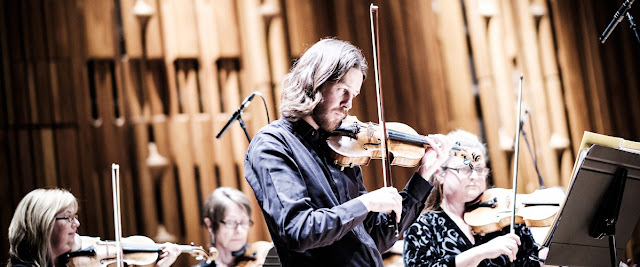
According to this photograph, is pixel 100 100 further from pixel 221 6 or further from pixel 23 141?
pixel 221 6

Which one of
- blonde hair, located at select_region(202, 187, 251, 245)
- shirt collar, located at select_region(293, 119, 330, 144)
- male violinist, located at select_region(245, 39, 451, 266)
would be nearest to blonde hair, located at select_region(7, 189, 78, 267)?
blonde hair, located at select_region(202, 187, 251, 245)

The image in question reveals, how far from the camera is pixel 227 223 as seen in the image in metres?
3.68

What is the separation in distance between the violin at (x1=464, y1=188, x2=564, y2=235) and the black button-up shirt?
1008 mm

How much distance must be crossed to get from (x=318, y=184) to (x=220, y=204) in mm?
1928

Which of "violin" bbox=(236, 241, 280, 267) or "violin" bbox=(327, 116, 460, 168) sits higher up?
"violin" bbox=(327, 116, 460, 168)

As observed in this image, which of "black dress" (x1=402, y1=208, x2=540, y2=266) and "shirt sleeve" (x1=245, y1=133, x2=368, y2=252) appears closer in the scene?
"shirt sleeve" (x1=245, y1=133, x2=368, y2=252)

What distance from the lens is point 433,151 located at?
2350mm

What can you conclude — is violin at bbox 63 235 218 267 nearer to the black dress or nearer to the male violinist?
the black dress

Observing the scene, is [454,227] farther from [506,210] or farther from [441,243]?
[506,210]

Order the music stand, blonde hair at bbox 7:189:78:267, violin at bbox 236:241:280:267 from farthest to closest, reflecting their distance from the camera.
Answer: violin at bbox 236:241:280:267, blonde hair at bbox 7:189:78:267, the music stand

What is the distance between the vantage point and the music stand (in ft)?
7.74

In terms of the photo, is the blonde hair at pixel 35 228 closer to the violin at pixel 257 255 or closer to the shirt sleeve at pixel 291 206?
the violin at pixel 257 255

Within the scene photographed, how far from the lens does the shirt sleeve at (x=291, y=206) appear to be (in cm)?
171

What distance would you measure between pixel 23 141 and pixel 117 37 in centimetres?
80
